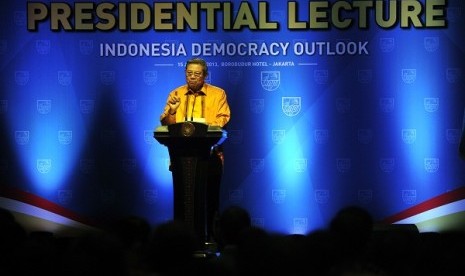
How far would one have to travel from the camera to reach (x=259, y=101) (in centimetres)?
849

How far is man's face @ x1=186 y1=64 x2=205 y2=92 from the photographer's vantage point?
716 centimetres

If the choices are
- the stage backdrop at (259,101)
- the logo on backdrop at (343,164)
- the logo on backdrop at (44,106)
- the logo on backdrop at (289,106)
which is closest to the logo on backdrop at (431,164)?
the stage backdrop at (259,101)

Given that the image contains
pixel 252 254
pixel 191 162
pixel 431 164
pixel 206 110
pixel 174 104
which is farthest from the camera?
pixel 431 164

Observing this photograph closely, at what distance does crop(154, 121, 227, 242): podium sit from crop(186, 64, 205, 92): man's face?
34.7 inches

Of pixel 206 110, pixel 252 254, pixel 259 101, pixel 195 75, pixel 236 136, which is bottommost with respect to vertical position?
pixel 252 254

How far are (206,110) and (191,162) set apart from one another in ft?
3.35

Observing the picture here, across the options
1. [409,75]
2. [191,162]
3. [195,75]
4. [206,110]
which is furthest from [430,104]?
[191,162]

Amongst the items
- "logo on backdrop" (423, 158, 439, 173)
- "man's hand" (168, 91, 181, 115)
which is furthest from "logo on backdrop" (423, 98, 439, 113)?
"man's hand" (168, 91, 181, 115)

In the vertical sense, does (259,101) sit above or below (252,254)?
above

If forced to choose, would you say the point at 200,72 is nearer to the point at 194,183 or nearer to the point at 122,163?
the point at 194,183

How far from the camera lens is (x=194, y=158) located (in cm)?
637

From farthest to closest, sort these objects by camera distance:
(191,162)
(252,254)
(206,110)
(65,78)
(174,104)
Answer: (65,78) < (206,110) < (174,104) < (191,162) < (252,254)

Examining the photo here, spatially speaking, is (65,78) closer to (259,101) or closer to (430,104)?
(259,101)

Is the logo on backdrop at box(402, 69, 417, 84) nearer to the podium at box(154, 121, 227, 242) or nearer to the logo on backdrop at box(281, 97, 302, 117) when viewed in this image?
the logo on backdrop at box(281, 97, 302, 117)
